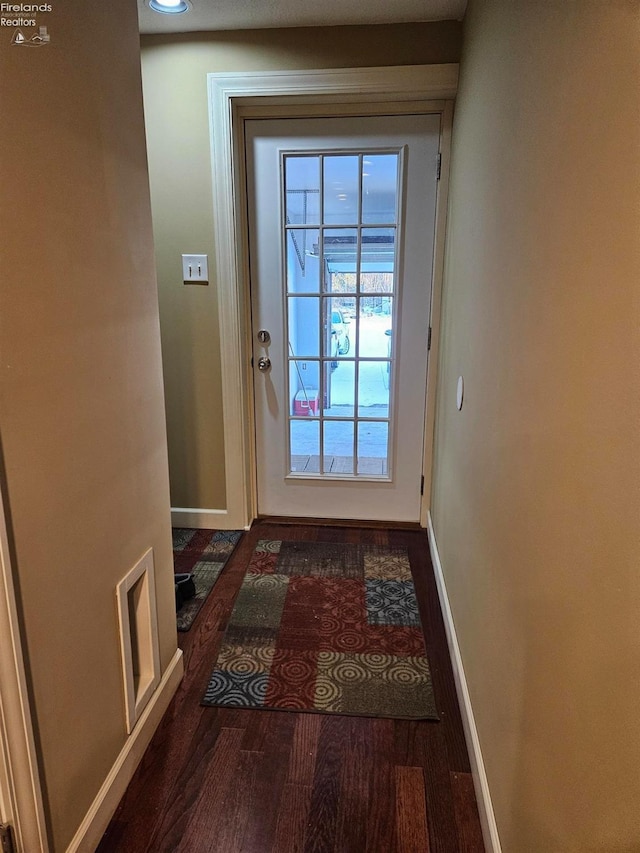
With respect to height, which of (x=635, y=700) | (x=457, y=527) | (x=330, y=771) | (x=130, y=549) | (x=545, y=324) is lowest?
(x=330, y=771)

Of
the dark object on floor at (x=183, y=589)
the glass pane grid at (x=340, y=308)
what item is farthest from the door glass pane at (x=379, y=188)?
the dark object on floor at (x=183, y=589)

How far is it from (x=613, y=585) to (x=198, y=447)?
7.49ft

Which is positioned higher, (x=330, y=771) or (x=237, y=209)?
(x=237, y=209)

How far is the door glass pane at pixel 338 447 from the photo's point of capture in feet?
9.07

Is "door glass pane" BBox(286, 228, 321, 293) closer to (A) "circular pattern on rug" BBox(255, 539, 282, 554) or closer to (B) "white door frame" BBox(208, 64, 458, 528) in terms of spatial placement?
(B) "white door frame" BBox(208, 64, 458, 528)

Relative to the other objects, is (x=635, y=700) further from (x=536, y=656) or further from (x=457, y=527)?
(x=457, y=527)

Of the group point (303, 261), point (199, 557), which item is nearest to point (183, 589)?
point (199, 557)

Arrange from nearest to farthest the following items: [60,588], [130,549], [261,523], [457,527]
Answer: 1. [60,588]
2. [130,549]
3. [457,527]
4. [261,523]

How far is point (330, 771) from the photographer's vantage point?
1432 millimetres

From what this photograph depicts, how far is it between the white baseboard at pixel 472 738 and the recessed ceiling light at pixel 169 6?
8.03 ft

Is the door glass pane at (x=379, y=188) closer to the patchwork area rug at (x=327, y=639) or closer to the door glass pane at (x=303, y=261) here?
the door glass pane at (x=303, y=261)

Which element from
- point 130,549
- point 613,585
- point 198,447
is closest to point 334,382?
point 198,447

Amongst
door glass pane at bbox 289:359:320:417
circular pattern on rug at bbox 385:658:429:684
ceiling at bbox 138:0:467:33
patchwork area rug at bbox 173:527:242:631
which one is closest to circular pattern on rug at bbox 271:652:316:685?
circular pattern on rug at bbox 385:658:429:684

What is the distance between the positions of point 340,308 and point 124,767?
2009mm
